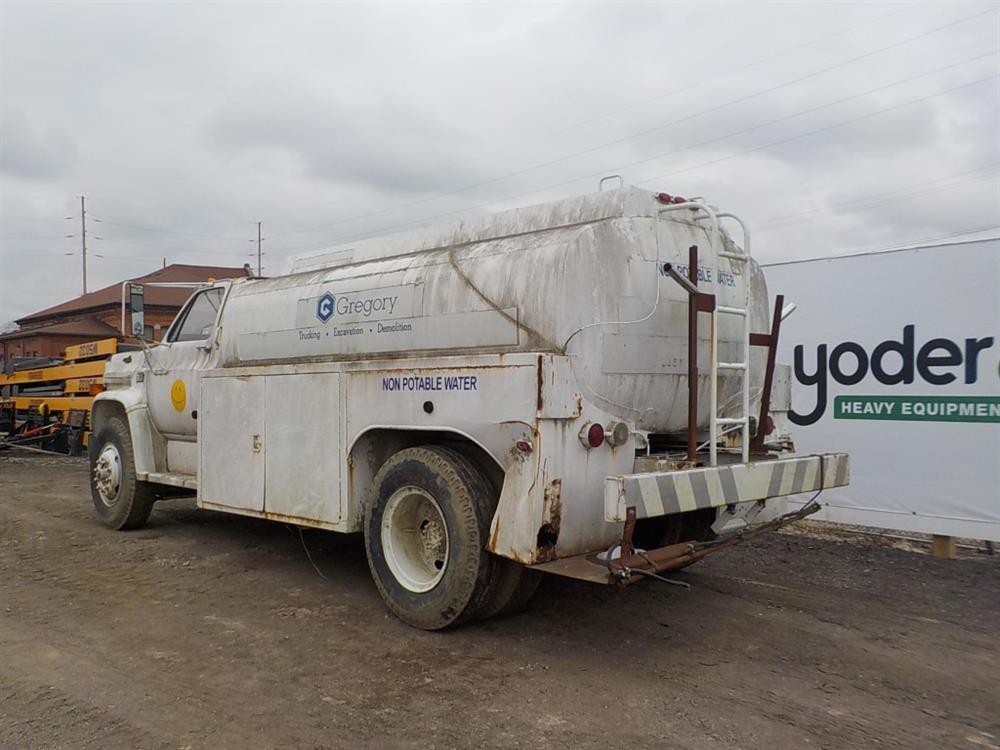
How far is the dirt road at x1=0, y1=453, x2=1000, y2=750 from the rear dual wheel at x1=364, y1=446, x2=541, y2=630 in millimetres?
215

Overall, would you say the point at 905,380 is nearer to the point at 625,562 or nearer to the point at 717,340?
the point at 717,340

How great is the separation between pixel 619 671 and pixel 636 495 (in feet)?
3.48

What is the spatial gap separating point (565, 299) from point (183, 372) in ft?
14.7

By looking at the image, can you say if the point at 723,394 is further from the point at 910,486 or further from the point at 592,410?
the point at 910,486

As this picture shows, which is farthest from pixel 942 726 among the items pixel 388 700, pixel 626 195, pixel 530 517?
pixel 626 195

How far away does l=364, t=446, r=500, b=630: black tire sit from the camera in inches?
182

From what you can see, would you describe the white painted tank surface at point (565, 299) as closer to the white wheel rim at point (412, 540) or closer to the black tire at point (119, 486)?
the white wheel rim at point (412, 540)

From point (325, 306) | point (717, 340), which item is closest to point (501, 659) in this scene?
point (717, 340)

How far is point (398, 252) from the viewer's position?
19.9 feet

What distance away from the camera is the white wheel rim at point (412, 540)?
16.7 ft

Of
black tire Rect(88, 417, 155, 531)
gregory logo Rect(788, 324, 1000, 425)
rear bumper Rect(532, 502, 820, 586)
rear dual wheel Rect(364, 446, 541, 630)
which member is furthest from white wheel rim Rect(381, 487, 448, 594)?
gregory logo Rect(788, 324, 1000, 425)

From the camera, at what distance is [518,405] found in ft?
14.3

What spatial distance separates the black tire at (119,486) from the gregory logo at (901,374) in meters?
6.80

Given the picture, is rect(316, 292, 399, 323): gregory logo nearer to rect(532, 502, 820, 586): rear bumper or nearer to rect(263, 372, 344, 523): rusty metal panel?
rect(263, 372, 344, 523): rusty metal panel
